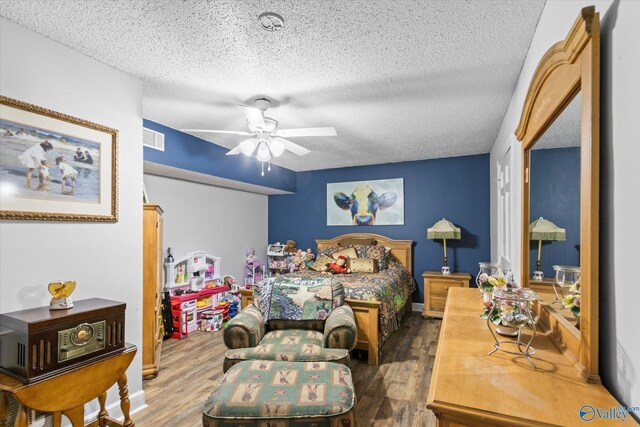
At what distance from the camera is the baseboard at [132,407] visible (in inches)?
80.0

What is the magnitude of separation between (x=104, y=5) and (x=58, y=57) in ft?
2.07

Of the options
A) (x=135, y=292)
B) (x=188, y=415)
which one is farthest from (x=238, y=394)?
(x=135, y=292)

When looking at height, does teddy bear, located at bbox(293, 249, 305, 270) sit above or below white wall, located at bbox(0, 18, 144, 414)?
below

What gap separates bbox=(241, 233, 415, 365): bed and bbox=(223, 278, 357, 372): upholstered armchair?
14.0 inches

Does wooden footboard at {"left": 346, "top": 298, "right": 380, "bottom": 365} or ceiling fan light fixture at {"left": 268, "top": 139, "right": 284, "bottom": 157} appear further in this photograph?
wooden footboard at {"left": 346, "top": 298, "right": 380, "bottom": 365}

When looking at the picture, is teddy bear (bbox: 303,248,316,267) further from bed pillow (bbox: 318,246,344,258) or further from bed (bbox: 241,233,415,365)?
bed (bbox: 241,233,415,365)

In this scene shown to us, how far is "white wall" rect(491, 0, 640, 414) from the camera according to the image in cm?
78

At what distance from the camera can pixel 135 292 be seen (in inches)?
91.9

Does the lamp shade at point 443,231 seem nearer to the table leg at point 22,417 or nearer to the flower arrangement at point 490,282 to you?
the flower arrangement at point 490,282

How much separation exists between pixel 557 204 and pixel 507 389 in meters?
0.78

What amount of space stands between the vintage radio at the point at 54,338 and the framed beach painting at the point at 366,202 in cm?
413

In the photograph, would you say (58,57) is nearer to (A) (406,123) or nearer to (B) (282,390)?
(B) (282,390)

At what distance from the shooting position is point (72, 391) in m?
1.64

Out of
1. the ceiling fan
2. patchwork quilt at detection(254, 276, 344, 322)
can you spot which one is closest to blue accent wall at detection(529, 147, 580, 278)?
the ceiling fan
